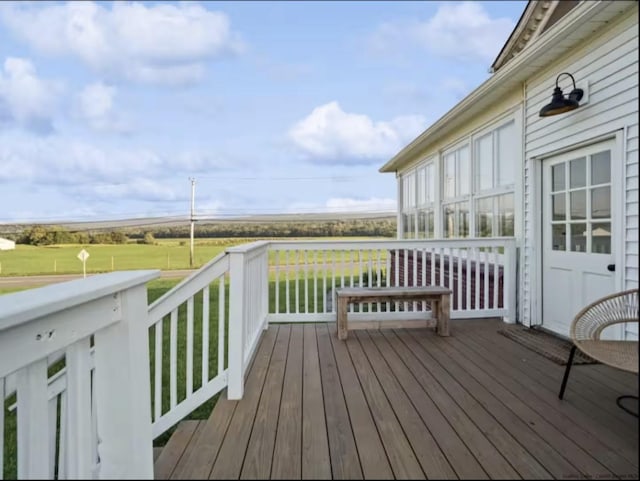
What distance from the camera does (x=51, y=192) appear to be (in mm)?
8398

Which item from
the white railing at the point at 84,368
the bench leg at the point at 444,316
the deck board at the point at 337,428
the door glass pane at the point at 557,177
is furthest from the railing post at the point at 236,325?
the door glass pane at the point at 557,177

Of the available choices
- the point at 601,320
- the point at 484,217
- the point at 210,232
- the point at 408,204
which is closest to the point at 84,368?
the point at 601,320

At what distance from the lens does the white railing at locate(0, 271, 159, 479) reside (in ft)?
3.35

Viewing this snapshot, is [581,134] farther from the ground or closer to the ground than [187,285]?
farther from the ground

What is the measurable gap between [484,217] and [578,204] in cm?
202

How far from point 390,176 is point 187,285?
31.9ft

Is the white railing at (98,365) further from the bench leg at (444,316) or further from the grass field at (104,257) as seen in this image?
the bench leg at (444,316)

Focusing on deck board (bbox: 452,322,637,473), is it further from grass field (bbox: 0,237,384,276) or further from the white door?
grass field (bbox: 0,237,384,276)

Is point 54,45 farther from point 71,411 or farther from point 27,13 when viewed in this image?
point 71,411

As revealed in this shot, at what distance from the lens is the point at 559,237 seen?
3.98 m

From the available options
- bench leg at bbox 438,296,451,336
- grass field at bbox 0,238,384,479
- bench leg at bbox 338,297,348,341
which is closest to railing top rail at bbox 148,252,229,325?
grass field at bbox 0,238,384,479

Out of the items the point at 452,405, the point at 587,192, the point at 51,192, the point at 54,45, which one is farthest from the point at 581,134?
the point at 51,192

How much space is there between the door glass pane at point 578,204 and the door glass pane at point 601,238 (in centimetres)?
18

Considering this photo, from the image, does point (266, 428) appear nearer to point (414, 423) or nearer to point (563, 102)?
point (414, 423)
